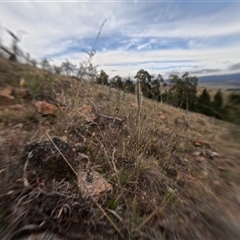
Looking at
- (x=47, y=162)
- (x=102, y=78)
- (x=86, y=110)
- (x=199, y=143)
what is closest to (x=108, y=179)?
(x=47, y=162)

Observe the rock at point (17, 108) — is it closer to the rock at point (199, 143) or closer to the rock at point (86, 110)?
the rock at point (86, 110)

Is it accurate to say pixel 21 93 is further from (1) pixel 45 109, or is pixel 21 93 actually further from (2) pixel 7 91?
(1) pixel 45 109

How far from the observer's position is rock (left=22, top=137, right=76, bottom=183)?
150 centimetres

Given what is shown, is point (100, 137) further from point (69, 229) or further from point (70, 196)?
point (69, 229)

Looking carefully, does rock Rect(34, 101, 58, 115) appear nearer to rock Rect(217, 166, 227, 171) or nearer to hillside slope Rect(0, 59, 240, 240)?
hillside slope Rect(0, 59, 240, 240)

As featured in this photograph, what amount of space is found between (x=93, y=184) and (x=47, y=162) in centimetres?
32

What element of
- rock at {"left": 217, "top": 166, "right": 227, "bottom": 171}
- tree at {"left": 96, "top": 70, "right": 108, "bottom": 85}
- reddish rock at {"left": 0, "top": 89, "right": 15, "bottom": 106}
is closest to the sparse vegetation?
rock at {"left": 217, "top": 166, "right": 227, "bottom": 171}

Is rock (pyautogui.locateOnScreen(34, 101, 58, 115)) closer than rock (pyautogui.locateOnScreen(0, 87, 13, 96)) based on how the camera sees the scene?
Yes

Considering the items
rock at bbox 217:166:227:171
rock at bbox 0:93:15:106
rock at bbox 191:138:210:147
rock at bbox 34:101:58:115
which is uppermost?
rock at bbox 0:93:15:106

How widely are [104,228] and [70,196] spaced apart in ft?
0.80

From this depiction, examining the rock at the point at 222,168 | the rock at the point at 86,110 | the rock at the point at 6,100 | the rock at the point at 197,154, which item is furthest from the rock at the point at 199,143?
the rock at the point at 6,100

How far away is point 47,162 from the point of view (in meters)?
1.54

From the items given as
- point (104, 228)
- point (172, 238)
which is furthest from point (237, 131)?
point (104, 228)

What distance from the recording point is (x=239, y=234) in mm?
1362
